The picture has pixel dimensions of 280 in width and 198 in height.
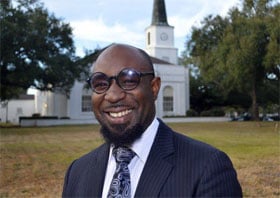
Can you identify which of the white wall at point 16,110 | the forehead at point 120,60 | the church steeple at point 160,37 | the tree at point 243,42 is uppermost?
the church steeple at point 160,37

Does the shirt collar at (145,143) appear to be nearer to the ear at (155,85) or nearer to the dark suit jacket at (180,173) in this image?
the dark suit jacket at (180,173)

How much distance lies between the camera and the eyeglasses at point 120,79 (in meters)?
1.66

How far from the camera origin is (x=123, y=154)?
168 centimetres

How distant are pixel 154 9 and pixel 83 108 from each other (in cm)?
2168

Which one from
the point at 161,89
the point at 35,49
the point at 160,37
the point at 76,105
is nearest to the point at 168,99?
the point at 161,89

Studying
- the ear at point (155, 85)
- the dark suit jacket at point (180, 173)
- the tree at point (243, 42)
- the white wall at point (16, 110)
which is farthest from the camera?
the white wall at point (16, 110)

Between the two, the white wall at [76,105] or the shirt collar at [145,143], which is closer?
the shirt collar at [145,143]

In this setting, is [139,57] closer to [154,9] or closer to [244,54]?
[244,54]

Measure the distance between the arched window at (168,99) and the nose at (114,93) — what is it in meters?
52.3

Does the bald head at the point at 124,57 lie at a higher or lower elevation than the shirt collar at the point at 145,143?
higher

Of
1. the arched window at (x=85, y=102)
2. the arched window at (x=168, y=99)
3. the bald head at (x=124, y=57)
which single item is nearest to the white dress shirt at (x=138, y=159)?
the bald head at (x=124, y=57)

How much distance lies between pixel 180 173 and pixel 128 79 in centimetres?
44

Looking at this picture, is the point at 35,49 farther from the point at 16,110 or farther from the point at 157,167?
the point at 16,110

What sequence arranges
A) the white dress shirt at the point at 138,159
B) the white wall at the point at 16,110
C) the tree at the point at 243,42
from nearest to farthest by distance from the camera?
1. the white dress shirt at the point at 138,159
2. the tree at the point at 243,42
3. the white wall at the point at 16,110
